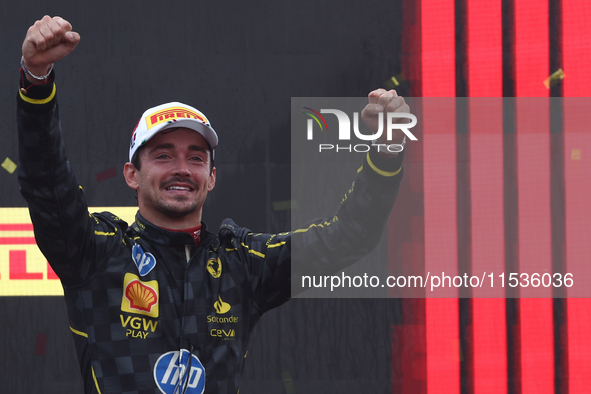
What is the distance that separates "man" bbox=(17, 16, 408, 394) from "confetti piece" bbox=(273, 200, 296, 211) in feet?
3.05

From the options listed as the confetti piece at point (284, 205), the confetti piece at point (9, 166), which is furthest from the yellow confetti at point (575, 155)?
the confetti piece at point (9, 166)

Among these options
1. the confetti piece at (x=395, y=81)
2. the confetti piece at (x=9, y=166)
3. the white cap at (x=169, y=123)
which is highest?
the confetti piece at (x=395, y=81)

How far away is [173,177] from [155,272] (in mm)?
291

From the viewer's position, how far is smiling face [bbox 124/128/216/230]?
1.61 meters

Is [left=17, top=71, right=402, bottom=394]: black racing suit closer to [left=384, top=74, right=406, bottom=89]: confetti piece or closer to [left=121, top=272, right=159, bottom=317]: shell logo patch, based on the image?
[left=121, top=272, right=159, bottom=317]: shell logo patch

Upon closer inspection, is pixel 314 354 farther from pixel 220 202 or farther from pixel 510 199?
pixel 510 199

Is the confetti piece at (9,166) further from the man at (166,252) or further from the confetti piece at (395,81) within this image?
the confetti piece at (395,81)

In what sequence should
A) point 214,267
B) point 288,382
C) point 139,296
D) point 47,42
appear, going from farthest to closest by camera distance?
point 288,382, point 214,267, point 139,296, point 47,42

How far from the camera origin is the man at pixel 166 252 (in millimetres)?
1375

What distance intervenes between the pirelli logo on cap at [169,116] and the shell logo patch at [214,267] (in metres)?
0.44

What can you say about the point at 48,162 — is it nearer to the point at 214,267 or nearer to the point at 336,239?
the point at 214,267

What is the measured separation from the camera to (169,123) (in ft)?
5.38

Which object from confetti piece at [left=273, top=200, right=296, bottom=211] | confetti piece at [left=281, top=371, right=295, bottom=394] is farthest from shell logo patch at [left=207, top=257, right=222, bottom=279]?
confetti piece at [left=281, top=371, right=295, bottom=394]

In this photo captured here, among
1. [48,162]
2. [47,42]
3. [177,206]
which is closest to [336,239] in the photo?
[177,206]
